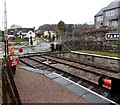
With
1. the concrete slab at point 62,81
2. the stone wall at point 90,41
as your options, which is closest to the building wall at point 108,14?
the stone wall at point 90,41

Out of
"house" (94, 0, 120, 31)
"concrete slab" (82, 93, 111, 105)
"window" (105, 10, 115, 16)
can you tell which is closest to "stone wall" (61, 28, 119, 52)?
"concrete slab" (82, 93, 111, 105)

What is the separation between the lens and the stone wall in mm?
14158

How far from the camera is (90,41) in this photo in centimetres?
1711

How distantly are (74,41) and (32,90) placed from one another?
14874 millimetres

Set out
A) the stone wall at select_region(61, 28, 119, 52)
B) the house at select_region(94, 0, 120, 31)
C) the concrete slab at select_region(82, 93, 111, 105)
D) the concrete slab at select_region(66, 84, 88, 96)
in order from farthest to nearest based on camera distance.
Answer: the house at select_region(94, 0, 120, 31)
the stone wall at select_region(61, 28, 119, 52)
the concrete slab at select_region(66, 84, 88, 96)
the concrete slab at select_region(82, 93, 111, 105)

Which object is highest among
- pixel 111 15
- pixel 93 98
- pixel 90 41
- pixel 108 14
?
pixel 108 14

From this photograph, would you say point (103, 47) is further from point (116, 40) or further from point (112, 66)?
point (112, 66)

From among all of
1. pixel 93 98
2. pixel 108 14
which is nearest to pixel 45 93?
pixel 93 98

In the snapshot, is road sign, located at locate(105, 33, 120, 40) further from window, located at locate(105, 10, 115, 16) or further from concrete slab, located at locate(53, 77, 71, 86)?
window, located at locate(105, 10, 115, 16)

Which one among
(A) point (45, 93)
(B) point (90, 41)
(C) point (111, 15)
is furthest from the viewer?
(C) point (111, 15)

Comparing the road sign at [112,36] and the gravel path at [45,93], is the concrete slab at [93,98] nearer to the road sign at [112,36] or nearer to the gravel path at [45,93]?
the gravel path at [45,93]

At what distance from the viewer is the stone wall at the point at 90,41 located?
14158 mm

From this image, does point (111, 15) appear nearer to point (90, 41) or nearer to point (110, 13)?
point (110, 13)

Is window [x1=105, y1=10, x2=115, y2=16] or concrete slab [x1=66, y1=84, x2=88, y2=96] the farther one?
window [x1=105, y1=10, x2=115, y2=16]
